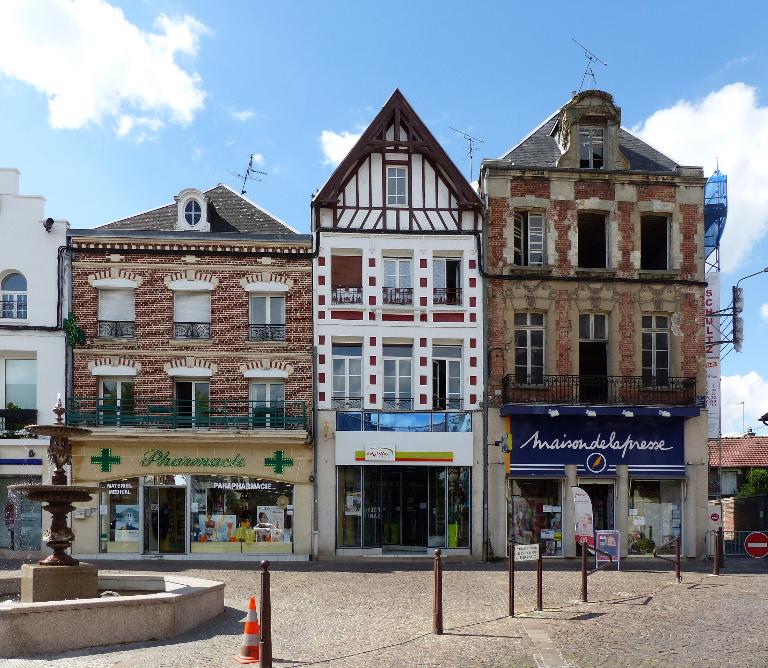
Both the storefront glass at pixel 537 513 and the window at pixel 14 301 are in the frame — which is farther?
the window at pixel 14 301

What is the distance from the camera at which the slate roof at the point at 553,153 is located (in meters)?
25.4

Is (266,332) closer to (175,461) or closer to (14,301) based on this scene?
(175,461)

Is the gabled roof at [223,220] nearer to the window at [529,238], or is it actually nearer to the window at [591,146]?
the window at [529,238]

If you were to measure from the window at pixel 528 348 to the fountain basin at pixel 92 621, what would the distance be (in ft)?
45.6

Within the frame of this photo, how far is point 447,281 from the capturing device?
2477 centimetres

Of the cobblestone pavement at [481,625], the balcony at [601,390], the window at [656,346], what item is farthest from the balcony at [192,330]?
the window at [656,346]

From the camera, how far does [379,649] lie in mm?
11000

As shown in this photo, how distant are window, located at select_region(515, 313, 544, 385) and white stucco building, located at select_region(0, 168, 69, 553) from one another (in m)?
12.4

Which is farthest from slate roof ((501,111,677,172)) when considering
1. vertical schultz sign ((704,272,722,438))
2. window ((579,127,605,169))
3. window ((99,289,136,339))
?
window ((99,289,136,339))

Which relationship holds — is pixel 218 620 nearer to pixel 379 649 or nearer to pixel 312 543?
pixel 379 649

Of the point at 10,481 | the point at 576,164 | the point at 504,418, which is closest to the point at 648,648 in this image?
the point at 504,418

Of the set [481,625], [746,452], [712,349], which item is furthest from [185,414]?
[746,452]

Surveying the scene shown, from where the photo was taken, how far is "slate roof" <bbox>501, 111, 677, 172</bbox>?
25359 mm

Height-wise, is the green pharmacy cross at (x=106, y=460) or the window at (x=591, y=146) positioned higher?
the window at (x=591, y=146)
